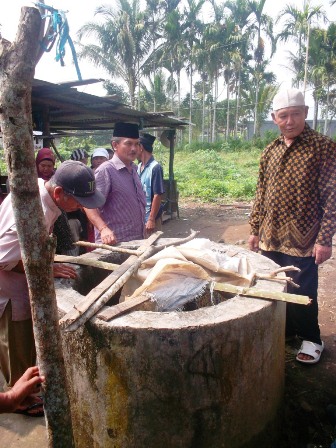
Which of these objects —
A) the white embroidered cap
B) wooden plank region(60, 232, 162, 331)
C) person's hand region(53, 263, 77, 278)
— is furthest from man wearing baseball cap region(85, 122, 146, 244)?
the white embroidered cap

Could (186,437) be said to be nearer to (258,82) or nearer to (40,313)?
(40,313)

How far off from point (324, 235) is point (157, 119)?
6.81 meters

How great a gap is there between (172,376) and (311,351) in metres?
1.79

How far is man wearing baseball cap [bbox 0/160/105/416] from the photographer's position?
2270 mm

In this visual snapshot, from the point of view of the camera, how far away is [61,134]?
9.80 m

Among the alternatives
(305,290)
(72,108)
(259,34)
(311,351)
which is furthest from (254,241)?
(259,34)

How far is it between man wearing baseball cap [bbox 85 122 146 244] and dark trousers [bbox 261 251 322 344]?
4.12ft

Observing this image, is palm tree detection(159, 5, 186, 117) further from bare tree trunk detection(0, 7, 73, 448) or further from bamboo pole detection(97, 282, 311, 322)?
bare tree trunk detection(0, 7, 73, 448)

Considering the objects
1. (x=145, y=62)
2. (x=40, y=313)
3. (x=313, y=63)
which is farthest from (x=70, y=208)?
(x=313, y=63)

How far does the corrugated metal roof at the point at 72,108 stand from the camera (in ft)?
17.9

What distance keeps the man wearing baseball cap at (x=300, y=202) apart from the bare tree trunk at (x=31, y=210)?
2201 mm

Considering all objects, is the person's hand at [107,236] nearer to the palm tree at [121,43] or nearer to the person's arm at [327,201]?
the person's arm at [327,201]

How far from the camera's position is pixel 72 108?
6.70m

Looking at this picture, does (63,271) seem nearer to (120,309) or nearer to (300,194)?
(120,309)
